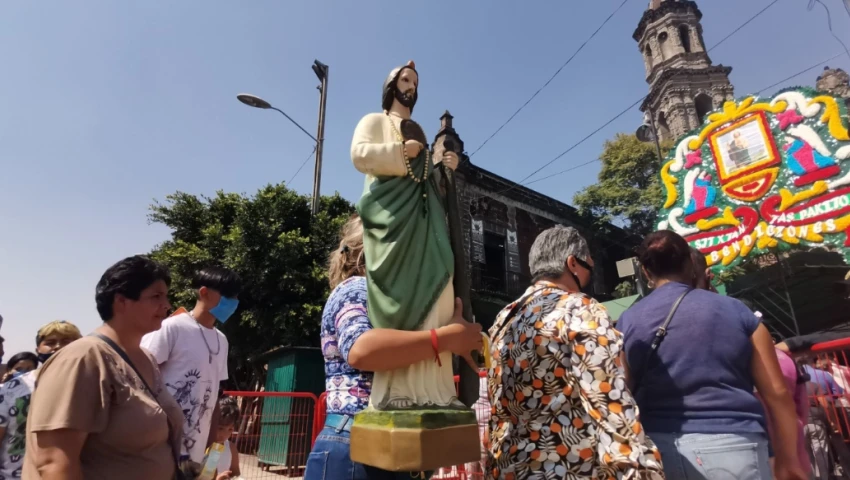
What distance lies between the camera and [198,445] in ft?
8.38

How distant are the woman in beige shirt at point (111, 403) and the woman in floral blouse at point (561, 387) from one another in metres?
1.30

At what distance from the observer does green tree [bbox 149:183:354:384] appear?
10812mm

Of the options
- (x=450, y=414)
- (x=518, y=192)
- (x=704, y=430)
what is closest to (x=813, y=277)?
(x=518, y=192)

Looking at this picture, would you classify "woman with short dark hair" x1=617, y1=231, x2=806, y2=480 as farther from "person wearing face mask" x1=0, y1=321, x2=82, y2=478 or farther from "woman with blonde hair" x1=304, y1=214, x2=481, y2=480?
"person wearing face mask" x1=0, y1=321, x2=82, y2=478

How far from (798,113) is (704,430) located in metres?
7.06

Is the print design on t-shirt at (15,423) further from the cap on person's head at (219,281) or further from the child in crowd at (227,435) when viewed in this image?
the child in crowd at (227,435)

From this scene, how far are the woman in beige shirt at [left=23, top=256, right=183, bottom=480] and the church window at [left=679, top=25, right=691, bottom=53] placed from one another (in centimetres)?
2942

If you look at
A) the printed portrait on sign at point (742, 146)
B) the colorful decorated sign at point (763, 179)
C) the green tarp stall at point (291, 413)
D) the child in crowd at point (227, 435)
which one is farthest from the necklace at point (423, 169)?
the printed portrait on sign at point (742, 146)

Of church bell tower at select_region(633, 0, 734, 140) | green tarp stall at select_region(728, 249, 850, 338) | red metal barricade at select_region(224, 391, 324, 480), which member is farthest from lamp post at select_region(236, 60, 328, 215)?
church bell tower at select_region(633, 0, 734, 140)

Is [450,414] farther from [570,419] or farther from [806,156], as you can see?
[806,156]

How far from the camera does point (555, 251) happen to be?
2070 mm

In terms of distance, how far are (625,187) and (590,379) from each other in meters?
18.7

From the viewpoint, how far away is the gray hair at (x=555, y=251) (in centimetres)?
204

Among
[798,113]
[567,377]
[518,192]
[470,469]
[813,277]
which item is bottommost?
[470,469]
